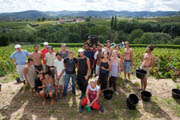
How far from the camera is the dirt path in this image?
14.0 ft

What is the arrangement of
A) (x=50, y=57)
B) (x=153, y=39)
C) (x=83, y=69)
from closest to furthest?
(x=83, y=69) → (x=50, y=57) → (x=153, y=39)

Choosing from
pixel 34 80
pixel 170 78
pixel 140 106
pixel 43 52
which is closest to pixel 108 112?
pixel 140 106

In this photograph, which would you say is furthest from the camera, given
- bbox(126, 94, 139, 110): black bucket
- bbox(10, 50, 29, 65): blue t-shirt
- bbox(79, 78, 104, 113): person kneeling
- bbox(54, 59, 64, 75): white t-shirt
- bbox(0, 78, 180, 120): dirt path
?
bbox(10, 50, 29, 65): blue t-shirt

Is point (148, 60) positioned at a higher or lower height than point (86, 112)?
higher

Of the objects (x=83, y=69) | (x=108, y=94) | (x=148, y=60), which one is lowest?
(x=108, y=94)

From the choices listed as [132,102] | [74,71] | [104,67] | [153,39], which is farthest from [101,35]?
[132,102]

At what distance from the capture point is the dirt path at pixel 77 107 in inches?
168

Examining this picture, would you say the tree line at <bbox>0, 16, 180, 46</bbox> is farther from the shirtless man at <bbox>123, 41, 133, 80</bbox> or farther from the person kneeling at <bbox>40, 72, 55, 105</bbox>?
the person kneeling at <bbox>40, 72, 55, 105</bbox>

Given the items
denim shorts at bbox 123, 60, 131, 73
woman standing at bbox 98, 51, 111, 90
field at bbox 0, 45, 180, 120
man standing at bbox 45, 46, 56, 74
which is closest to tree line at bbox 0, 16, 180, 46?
denim shorts at bbox 123, 60, 131, 73

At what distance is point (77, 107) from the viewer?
15.5 ft

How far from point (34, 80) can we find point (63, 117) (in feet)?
6.67

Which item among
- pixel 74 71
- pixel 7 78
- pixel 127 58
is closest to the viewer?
pixel 74 71

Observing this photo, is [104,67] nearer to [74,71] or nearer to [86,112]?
[74,71]

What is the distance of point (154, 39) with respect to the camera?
53250 mm
